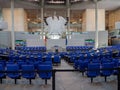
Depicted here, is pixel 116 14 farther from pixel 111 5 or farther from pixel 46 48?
pixel 46 48

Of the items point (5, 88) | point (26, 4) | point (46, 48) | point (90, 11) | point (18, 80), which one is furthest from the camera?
point (90, 11)

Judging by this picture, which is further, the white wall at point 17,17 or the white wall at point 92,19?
the white wall at point 92,19

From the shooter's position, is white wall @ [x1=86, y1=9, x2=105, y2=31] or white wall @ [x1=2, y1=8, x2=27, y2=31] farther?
white wall @ [x1=86, y1=9, x2=105, y2=31]

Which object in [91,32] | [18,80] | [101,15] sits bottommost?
[18,80]

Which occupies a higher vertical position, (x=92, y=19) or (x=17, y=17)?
(x=17, y=17)

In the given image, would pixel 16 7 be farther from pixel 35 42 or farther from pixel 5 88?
pixel 5 88

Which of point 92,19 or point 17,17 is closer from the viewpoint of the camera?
point 17,17

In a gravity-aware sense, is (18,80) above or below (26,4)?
below

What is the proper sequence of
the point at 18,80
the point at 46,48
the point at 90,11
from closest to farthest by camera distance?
the point at 18,80 < the point at 46,48 < the point at 90,11

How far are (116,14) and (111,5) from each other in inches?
217

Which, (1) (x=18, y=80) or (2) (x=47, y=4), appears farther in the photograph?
(2) (x=47, y=4)

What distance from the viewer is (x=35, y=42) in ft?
134

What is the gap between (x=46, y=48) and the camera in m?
39.0

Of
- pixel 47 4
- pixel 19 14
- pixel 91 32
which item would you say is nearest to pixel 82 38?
pixel 91 32
